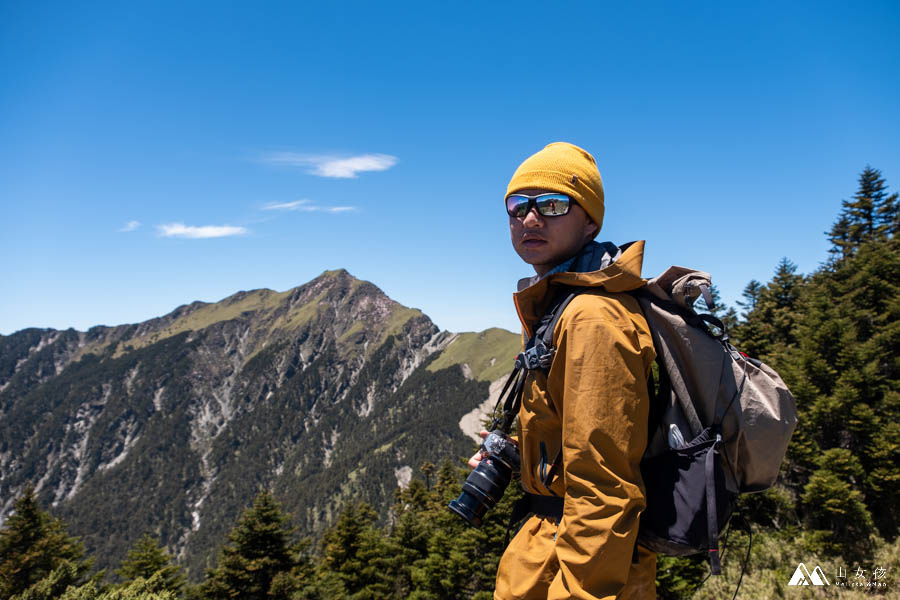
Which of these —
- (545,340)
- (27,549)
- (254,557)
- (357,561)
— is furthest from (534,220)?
(357,561)

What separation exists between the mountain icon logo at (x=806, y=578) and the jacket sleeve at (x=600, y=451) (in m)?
11.6

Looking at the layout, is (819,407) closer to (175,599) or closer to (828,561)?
(828,561)

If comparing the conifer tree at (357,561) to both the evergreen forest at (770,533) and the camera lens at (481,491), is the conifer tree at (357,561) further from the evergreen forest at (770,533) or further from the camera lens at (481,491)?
the camera lens at (481,491)

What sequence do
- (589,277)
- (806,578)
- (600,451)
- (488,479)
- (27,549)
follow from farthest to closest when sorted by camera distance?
(27,549), (806,578), (488,479), (589,277), (600,451)

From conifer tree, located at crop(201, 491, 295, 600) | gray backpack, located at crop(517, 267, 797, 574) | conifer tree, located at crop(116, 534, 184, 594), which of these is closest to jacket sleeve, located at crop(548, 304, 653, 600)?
gray backpack, located at crop(517, 267, 797, 574)

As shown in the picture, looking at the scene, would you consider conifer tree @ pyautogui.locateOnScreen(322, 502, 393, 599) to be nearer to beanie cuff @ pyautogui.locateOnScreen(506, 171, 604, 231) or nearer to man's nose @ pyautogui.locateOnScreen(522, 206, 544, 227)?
man's nose @ pyautogui.locateOnScreen(522, 206, 544, 227)

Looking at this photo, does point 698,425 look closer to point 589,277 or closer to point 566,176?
point 589,277

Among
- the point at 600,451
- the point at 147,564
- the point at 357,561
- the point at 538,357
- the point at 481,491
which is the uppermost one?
the point at 538,357

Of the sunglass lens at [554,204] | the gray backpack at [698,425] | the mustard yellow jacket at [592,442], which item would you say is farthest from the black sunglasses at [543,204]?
the gray backpack at [698,425]

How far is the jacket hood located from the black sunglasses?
0.86ft

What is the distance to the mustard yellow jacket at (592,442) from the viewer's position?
1.88 metres

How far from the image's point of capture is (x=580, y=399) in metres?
2.04

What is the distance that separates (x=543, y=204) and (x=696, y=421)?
1.34m

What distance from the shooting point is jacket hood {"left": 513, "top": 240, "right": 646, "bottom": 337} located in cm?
221
